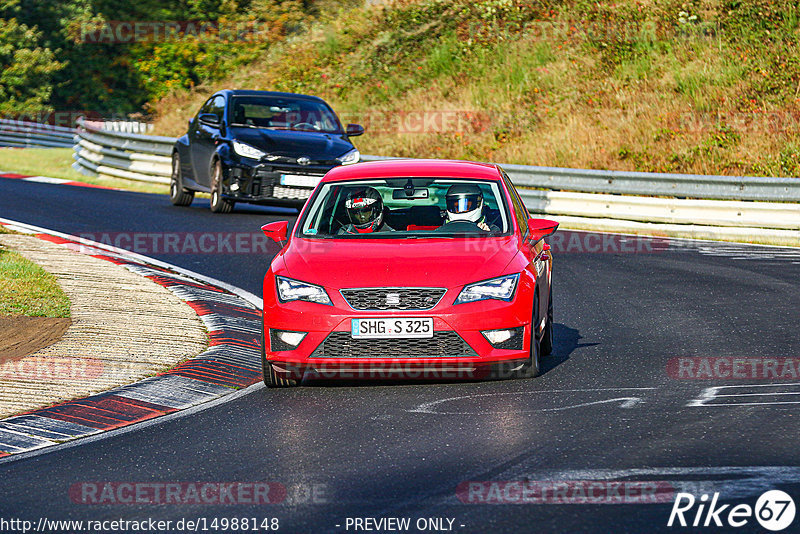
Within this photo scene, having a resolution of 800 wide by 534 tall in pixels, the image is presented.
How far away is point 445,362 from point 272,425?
1.30 metres

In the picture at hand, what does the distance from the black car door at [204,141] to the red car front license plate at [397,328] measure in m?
11.8

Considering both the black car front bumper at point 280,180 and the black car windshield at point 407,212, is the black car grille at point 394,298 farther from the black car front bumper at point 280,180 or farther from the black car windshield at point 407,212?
the black car front bumper at point 280,180

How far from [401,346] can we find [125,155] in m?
19.7

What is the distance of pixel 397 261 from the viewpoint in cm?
839

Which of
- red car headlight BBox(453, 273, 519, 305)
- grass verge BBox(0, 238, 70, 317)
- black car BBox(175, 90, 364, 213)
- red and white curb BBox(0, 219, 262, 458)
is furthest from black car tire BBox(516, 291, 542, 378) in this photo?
black car BBox(175, 90, 364, 213)

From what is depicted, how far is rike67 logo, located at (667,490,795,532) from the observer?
5.16 meters

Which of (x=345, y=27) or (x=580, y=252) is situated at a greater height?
(x=345, y=27)

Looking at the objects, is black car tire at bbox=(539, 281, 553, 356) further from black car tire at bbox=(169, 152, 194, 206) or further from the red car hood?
black car tire at bbox=(169, 152, 194, 206)

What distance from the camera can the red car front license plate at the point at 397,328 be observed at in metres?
8.07

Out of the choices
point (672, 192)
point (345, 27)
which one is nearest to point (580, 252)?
point (672, 192)

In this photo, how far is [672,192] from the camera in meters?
19.3

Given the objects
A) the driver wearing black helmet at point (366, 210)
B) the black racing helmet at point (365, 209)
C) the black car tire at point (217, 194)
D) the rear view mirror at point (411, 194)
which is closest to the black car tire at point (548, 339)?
the rear view mirror at point (411, 194)

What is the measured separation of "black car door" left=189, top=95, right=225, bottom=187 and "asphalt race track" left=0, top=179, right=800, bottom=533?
9.89m

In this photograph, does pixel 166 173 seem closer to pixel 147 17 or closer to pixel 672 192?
pixel 672 192
